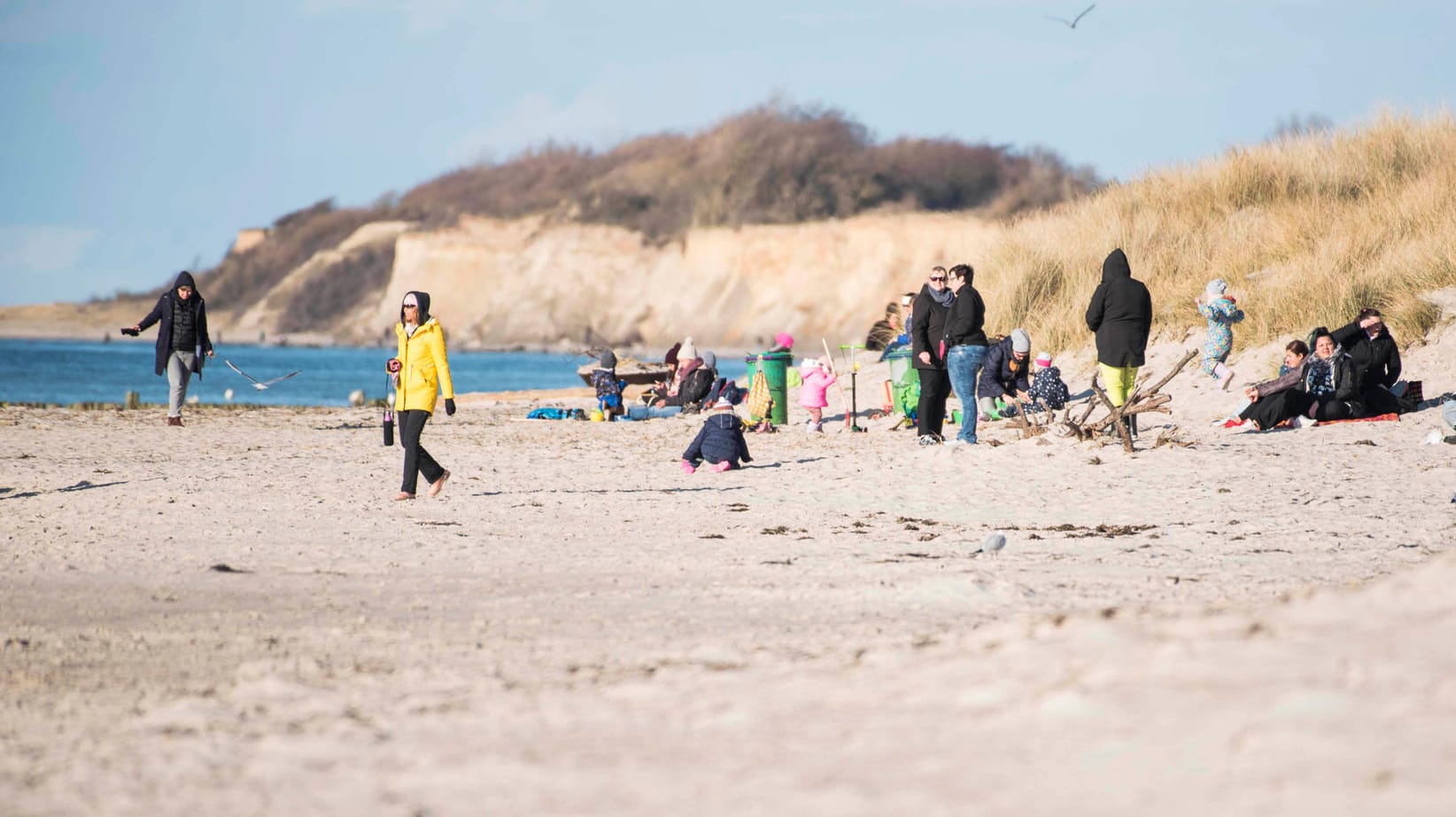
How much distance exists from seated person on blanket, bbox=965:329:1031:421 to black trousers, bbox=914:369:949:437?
2.42m

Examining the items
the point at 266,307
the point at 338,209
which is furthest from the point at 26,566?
the point at 338,209

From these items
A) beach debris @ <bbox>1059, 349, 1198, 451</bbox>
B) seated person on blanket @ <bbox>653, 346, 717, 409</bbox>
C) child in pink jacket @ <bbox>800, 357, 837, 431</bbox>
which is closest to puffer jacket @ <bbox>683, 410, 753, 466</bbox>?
beach debris @ <bbox>1059, 349, 1198, 451</bbox>

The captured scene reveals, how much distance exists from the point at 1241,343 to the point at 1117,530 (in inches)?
373

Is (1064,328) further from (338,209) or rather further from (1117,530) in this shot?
(338,209)

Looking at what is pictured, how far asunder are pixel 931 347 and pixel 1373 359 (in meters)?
4.45

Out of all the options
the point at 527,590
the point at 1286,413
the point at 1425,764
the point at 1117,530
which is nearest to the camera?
the point at 1425,764

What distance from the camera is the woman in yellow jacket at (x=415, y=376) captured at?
31.1 ft

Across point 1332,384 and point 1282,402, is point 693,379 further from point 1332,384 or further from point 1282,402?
point 1332,384

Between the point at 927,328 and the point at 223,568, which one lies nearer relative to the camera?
the point at 223,568

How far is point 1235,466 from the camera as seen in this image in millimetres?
10477

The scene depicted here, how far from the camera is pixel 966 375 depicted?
1197 cm

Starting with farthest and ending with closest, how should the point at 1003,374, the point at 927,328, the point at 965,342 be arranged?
the point at 1003,374
the point at 927,328
the point at 965,342

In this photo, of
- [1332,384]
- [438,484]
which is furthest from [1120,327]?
[438,484]

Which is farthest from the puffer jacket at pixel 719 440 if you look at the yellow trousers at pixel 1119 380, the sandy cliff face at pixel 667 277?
the sandy cliff face at pixel 667 277
